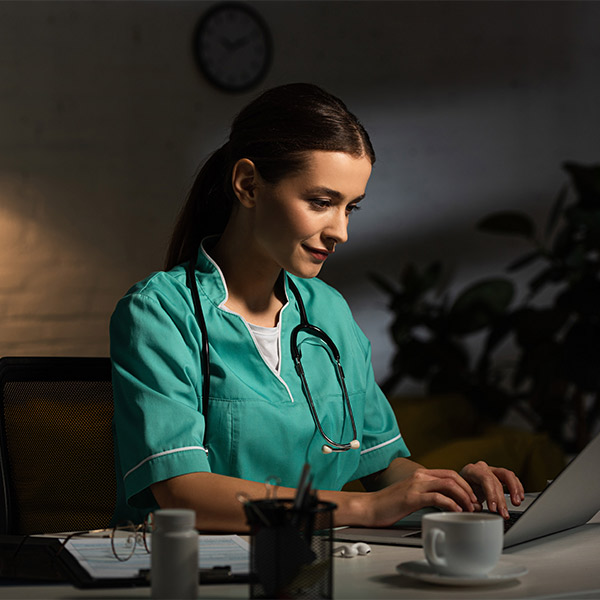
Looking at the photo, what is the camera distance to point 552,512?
1113mm

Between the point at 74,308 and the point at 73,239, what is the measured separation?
0.26 metres

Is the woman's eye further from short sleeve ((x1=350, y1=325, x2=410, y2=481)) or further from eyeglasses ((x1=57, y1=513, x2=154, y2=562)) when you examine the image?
eyeglasses ((x1=57, y1=513, x2=154, y2=562))

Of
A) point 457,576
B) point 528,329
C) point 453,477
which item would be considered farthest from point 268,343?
point 528,329

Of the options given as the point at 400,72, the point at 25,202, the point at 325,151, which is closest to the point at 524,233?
the point at 400,72

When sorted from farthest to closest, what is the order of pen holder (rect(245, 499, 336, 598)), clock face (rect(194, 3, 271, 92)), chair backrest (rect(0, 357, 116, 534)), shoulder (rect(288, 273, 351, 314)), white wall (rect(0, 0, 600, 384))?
clock face (rect(194, 3, 271, 92)) → white wall (rect(0, 0, 600, 384)) → shoulder (rect(288, 273, 351, 314)) → chair backrest (rect(0, 357, 116, 534)) → pen holder (rect(245, 499, 336, 598))

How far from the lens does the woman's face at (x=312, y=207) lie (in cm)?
134

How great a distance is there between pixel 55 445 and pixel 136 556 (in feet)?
1.95

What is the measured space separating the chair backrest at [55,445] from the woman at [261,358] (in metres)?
0.18

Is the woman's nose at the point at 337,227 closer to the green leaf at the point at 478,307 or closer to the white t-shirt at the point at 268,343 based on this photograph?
the white t-shirt at the point at 268,343

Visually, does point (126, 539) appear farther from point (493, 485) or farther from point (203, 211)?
point (203, 211)

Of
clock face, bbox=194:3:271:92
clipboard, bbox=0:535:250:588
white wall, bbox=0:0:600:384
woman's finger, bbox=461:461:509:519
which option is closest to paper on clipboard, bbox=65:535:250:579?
clipboard, bbox=0:535:250:588

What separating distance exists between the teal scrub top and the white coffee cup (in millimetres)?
423

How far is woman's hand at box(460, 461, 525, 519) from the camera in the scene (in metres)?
1.21

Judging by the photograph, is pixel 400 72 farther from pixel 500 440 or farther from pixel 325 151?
pixel 325 151
